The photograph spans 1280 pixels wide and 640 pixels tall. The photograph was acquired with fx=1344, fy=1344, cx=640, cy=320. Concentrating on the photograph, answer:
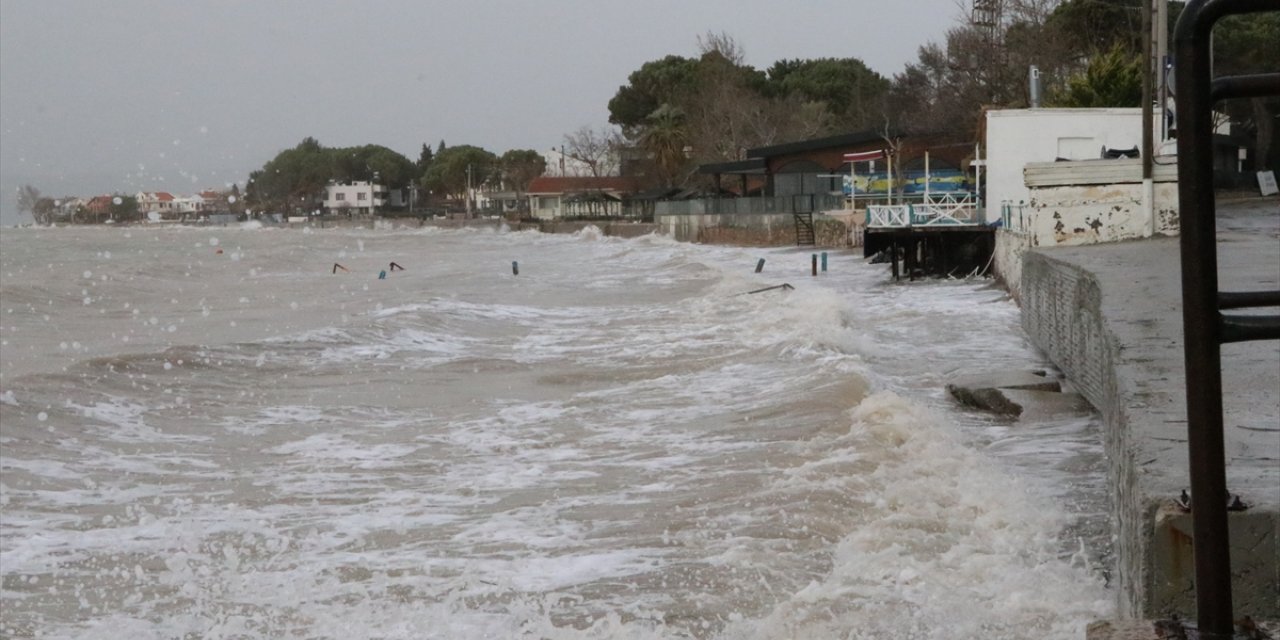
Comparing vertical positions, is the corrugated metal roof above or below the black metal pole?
above

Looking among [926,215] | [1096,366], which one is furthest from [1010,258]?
[1096,366]

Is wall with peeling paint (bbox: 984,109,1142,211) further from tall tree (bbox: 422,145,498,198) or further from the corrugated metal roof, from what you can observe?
tall tree (bbox: 422,145,498,198)

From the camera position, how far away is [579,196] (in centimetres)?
11188

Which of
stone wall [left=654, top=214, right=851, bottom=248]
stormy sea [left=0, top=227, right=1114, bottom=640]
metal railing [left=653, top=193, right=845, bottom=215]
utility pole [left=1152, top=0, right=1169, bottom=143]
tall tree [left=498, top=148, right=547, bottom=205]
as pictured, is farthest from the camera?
tall tree [left=498, top=148, right=547, bottom=205]

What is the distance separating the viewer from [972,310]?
22.8 m

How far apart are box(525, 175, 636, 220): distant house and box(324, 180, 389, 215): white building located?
60485mm

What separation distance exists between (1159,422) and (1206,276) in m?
3.02

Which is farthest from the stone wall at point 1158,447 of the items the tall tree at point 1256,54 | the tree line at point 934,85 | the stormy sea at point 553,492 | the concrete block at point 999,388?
the tall tree at point 1256,54

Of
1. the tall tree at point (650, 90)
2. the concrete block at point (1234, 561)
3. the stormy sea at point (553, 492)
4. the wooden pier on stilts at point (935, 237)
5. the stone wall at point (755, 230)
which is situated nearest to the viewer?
the concrete block at point (1234, 561)

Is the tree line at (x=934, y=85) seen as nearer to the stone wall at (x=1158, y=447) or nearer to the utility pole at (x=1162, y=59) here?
the utility pole at (x=1162, y=59)

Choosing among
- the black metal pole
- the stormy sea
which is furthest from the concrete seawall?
the black metal pole

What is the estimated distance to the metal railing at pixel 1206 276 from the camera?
89.8 inches

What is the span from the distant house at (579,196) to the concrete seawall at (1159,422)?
93049 mm

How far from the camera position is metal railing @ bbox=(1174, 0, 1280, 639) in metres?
2.28
